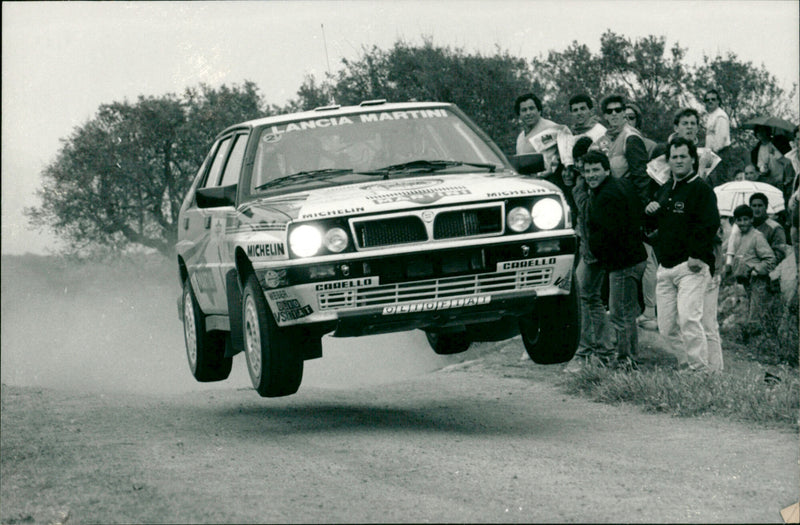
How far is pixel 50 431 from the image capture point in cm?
1198

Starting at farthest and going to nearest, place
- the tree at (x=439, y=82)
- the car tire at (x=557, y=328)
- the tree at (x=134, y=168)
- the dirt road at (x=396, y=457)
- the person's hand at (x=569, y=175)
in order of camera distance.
→ 1. the tree at (x=134, y=168)
2. the person's hand at (x=569, y=175)
3. the tree at (x=439, y=82)
4. the car tire at (x=557, y=328)
5. the dirt road at (x=396, y=457)

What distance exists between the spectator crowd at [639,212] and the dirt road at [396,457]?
0.84m

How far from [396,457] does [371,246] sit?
154cm

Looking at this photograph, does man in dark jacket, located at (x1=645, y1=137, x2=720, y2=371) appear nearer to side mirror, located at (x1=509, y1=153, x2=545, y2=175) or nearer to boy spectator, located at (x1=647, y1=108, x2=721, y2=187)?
boy spectator, located at (x1=647, y1=108, x2=721, y2=187)

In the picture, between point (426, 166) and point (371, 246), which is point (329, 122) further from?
point (371, 246)

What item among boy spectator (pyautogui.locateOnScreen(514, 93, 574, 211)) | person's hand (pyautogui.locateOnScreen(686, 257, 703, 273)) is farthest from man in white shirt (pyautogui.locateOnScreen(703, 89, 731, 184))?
boy spectator (pyautogui.locateOnScreen(514, 93, 574, 211))

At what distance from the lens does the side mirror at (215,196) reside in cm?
664

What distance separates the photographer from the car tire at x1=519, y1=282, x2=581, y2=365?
6516mm

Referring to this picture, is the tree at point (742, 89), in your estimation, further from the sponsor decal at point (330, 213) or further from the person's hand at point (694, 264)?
the sponsor decal at point (330, 213)

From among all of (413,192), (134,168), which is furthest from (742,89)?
(413,192)

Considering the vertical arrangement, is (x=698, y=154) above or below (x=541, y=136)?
below

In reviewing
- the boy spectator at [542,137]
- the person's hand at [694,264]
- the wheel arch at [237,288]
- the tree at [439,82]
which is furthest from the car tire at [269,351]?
the person's hand at [694,264]

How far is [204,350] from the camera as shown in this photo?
766 centimetres

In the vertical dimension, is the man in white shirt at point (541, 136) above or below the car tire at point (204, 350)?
above
